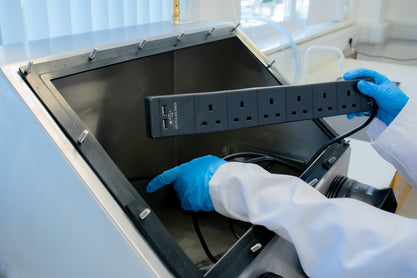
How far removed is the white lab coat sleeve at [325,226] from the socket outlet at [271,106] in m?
0.09

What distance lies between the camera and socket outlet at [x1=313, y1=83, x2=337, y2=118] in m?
0.69

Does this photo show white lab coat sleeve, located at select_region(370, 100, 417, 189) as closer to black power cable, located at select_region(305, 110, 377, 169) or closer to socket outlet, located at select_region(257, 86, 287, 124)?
black power cable, located at select_region(305, 110, 377, 169)

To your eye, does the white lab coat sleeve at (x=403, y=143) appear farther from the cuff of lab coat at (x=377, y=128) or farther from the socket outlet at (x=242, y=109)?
the socket outlet at (x=242, y=109)

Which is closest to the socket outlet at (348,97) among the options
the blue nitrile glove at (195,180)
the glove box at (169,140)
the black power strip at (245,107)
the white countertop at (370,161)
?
the black power strip at (245,107)

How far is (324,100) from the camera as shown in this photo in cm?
70

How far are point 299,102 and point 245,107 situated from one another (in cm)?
12

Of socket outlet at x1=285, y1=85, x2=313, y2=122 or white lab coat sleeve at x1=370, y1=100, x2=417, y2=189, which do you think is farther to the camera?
white lab coat sleeve at x1=370, y1=100, x2=417, y2=189

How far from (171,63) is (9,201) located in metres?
0.52

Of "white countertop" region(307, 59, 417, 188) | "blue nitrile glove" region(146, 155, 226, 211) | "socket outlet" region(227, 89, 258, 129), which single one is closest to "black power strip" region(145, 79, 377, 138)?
"socket outlet" region(227, 89, 258, 129)

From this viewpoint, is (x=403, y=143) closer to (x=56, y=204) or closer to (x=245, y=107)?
(x=245, y=107)

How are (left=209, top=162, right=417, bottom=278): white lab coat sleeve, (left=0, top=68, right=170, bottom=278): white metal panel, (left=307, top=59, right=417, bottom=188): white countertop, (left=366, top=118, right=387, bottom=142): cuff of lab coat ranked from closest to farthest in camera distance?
(left=0, top=68, right=170, bottom=278): white metal panel, (left=209, top=162, right=417, bottom=278): white lab coat sleeve, (left=366, top=118, right=387, bottom=142): cuff of lab coat, (left=307, top=59, right=417, bottom=188): white countertop

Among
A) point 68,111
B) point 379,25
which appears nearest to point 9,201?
point 68,111

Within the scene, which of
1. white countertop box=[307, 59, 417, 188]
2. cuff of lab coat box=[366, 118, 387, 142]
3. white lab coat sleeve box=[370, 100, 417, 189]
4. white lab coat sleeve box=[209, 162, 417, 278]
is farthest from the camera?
white countertop box=[307, 59, 417, 188]

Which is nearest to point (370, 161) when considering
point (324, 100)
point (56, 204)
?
point (324, 100)
